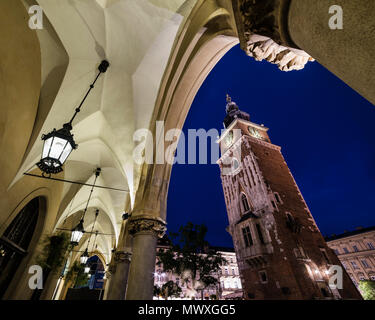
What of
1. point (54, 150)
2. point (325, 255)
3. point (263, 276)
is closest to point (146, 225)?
point (54, 150)

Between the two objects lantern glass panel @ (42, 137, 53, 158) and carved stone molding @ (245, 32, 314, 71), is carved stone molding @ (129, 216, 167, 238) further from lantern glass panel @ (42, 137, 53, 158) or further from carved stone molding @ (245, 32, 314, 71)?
carved stone molding @ (245, 32, 314, 71)

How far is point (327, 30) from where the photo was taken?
1.29 metres

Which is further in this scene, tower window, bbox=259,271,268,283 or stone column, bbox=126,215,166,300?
tower window, bbox=259,271,268,283

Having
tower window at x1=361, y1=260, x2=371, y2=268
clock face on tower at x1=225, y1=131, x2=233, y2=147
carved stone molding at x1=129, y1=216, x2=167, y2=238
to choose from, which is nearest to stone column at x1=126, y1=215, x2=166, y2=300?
carved stone molding at x1=129, y1=216, x2=167, y2=238

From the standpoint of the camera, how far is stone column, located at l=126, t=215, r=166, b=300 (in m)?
4.01

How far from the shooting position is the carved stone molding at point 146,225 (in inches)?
186

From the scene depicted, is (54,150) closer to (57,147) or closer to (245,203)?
(57,147)

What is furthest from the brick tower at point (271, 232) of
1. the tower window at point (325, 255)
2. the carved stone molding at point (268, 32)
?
the carved stone molding at point (268, 32)

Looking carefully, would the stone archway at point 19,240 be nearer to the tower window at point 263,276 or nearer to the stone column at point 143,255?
the stone column at point 143,255

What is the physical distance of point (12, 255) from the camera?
6.58 m

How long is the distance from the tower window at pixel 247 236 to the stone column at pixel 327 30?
2441 cm

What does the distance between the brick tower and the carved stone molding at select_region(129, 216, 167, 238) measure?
18.7 meters

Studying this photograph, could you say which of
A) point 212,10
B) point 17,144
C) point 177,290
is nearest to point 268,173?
point 177,290

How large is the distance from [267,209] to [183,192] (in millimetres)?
85564
